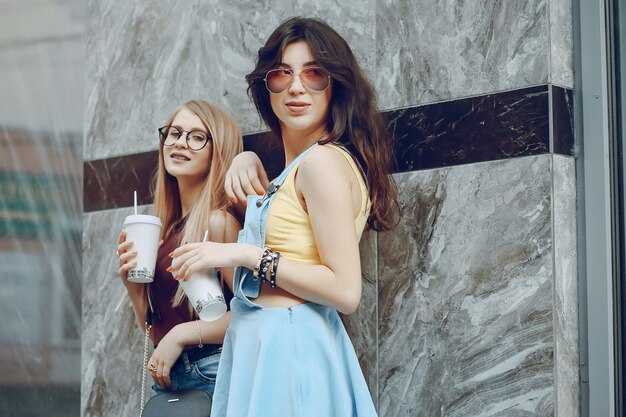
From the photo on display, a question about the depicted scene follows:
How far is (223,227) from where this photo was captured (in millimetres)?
4254

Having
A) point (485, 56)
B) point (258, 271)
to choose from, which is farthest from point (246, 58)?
point (258, 271)

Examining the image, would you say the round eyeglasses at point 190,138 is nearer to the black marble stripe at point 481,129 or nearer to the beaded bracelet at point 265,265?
the black marble stripe at point 481,129

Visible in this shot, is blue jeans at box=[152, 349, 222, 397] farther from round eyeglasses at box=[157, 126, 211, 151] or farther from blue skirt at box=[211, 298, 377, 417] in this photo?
round eyeglasses at box=[157, 126, 211, 151]

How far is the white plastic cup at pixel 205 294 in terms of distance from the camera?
3.81 m

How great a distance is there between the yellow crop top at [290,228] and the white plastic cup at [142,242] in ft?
1.42

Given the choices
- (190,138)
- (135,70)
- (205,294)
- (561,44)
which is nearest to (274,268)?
(205,294)

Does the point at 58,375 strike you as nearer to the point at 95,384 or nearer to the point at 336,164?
the point at 95,384

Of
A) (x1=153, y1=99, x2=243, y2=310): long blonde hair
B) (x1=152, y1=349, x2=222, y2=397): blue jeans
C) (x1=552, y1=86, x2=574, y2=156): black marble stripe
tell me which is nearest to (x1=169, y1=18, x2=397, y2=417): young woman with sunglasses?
(x1=152, y1=349, x2=222, y2=397): blue jeans

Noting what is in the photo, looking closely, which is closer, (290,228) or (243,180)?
(290,228)

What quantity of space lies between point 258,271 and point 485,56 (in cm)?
119

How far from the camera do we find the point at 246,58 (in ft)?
16.5

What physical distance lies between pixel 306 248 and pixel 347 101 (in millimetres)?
553

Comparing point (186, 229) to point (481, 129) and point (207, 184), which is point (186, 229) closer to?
point (207, 184)

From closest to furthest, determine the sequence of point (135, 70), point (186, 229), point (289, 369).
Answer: point (289, 369) → point (186, 229) → point (135, 70)
